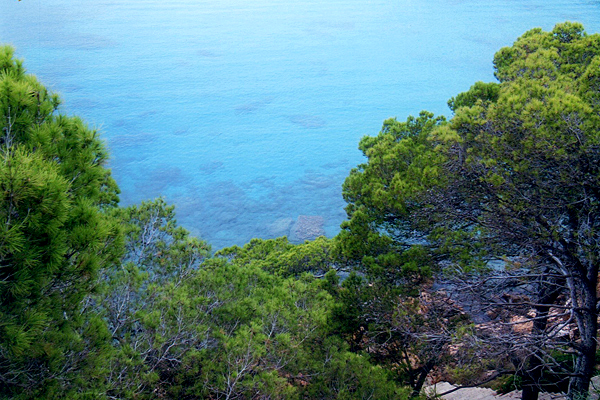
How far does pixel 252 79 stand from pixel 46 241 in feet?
82.0

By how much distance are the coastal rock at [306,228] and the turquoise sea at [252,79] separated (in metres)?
0.20

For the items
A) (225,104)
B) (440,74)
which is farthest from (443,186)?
(440,74)

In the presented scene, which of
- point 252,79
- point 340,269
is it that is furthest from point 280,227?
point 252,79

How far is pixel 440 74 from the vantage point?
1030 inches

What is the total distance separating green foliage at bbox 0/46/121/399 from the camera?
2906 millimetres

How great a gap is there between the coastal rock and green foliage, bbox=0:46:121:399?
38.4 ft

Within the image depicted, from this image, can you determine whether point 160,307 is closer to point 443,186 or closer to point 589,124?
point 443,186

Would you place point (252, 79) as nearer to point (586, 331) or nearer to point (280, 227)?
point (280, 227)

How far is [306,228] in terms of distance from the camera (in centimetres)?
1628

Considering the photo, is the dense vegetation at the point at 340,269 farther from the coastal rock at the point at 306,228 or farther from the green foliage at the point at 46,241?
the coastal rock at the point at 306,228

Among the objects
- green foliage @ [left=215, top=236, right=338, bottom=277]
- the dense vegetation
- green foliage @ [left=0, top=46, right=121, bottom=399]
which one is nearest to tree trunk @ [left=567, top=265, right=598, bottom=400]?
the dense vegetation

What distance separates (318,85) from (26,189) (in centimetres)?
2424

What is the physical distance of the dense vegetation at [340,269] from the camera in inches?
130

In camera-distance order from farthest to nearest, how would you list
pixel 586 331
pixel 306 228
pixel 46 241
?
1. pixel 306 228
2. pixel 586 331
3. pixel 46 241
